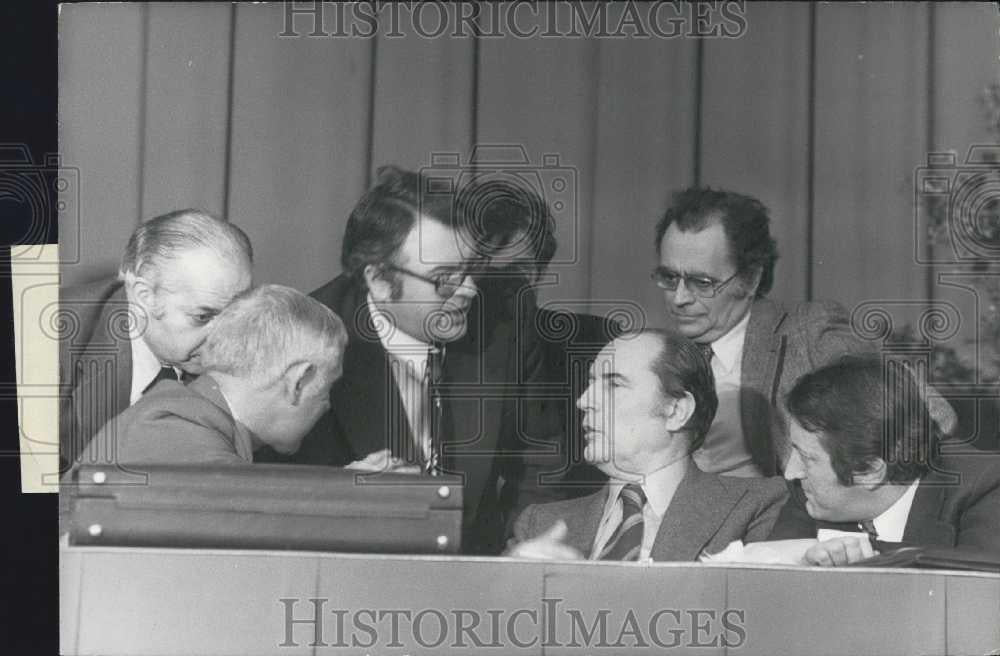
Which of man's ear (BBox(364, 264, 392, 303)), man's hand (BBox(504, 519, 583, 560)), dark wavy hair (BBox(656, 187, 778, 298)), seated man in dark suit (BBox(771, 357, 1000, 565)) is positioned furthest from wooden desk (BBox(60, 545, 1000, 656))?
dark wavy hair (BBox(656, 187, 778, 298))

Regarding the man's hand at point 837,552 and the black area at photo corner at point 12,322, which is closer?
the man's hand at point 837,552

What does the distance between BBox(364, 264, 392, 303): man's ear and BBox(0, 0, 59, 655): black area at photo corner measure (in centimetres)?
113

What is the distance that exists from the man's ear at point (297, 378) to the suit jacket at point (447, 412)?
10 centimetres

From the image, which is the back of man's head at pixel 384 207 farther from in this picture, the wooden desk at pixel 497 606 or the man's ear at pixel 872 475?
the man's ear at pixel 872 475

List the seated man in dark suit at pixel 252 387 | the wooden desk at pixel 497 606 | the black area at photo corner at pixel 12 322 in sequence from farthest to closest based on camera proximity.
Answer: the black area at photo corner at pixel 12 322
the seated man in dark suit at pixel 252 387
the wooden desk at pixel 497 606

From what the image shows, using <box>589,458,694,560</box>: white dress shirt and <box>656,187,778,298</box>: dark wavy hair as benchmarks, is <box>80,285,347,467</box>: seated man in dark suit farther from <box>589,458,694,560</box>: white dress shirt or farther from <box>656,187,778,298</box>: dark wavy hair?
<box>656,187,778,298</box>: dark wavy hair

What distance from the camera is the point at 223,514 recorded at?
5.75 metres

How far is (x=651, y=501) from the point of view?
592 cm

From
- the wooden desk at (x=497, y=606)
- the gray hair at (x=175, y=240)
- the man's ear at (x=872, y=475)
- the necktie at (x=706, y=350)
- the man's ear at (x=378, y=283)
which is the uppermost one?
the gray hair at (x=175, y=240)

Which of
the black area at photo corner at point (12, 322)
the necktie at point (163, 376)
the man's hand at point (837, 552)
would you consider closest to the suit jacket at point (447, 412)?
the necktie at point (163, 376)

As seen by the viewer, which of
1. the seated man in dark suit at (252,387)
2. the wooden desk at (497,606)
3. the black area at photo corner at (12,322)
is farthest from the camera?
the black area at photo corner at (12,322)

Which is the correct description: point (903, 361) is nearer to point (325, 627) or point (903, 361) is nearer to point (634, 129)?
point (634, 129)

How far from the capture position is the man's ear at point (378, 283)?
5.92 meters

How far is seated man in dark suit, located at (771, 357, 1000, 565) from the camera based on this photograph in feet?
19.3
